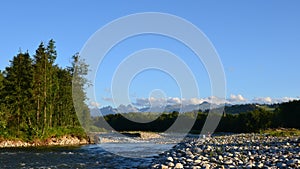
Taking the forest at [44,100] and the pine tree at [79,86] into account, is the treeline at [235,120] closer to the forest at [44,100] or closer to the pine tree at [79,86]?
the forest at [44,100]

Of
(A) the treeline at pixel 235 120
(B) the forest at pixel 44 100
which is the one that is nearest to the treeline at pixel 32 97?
(B) the forest at pixel 44 100

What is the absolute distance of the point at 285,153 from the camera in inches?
704

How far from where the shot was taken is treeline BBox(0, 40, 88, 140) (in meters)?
43.1

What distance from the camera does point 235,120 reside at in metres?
94.8

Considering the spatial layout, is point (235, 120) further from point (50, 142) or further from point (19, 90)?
point (19, 90)

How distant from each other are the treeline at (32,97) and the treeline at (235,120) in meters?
23.9

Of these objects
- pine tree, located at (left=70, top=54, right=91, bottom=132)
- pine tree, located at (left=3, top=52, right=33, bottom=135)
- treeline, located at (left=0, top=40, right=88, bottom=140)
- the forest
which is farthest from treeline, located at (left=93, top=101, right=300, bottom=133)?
pine tree, located at (left=3, top=52, right=33, bottom=135)

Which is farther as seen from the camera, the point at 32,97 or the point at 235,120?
the point at 235,120

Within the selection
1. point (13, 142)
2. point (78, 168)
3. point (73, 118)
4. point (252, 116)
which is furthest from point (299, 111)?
point (78, 168)

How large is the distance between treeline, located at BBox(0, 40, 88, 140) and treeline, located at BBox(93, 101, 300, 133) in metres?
23.9

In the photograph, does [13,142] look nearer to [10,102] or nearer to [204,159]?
[10,102]

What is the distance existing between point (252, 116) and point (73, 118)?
45.9 meters

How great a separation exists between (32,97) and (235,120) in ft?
208

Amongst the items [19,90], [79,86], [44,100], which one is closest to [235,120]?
[79,86]
